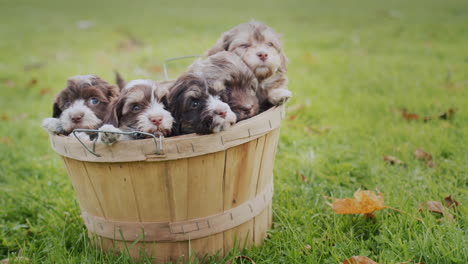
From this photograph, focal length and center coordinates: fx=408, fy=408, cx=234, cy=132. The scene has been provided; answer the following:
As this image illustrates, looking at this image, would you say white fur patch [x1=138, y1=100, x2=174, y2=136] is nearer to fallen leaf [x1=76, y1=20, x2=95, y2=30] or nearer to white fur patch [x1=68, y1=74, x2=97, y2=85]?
white fur patch [x1=68, y1=74, x2=97, y2=85]

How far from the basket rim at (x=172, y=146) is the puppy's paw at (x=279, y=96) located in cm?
40

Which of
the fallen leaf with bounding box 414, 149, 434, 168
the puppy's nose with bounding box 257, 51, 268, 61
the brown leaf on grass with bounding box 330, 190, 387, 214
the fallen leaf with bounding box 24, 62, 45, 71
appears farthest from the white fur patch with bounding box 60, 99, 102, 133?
the fallen leaf with bounding box 24, 62, 45, 71

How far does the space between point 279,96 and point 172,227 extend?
1246 millimetres

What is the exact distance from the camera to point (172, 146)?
254cm

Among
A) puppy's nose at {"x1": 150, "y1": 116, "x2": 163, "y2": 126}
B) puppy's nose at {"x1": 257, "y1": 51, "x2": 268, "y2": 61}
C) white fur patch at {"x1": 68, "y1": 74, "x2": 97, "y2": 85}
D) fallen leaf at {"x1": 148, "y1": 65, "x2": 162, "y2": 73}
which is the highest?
puppy's nose at {"x1": 257, "y1": 51, "x2": 268, "y2": 61}

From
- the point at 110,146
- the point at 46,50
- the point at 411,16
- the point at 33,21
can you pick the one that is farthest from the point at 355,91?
the point at 33,21

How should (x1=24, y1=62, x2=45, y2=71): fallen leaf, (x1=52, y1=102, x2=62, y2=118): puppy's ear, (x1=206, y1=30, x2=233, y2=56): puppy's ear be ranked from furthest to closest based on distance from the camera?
(x1=24, y1=62, x2=45, y2=71): fallen leaf, (x1=206, y1=30, x2=233, y2=56): puppy's ear, (x1=52, y1=102, x2=62, y2=118): puppy's ear

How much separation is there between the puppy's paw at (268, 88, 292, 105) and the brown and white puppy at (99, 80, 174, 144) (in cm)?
82

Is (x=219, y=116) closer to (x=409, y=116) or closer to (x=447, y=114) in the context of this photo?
(x=409, y=116)

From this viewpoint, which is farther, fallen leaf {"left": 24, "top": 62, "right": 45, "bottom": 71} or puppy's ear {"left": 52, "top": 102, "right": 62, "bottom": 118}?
fallen leaf {"left": 24, "top": 62, "right": 45, "bottom": 71}

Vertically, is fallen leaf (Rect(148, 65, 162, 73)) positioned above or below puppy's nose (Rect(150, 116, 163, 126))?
below

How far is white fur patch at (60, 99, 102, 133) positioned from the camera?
119 inches

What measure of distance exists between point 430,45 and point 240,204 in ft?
28.5

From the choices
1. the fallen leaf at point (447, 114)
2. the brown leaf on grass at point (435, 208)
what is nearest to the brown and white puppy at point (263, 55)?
the brown leaf on grass at point (435, 208)
